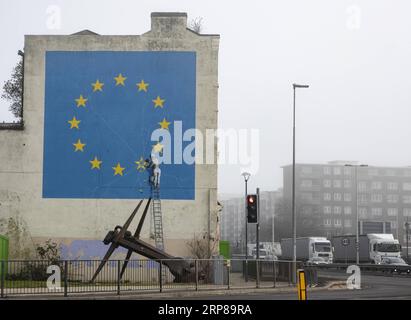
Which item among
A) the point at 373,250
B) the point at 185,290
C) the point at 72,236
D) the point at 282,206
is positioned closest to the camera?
the point at 185,290

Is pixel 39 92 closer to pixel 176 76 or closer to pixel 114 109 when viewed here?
pixel 114 109

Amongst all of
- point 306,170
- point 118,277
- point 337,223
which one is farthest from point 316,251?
point 306,170

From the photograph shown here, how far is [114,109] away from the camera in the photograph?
37.7 meters

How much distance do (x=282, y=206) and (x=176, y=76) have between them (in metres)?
89.1

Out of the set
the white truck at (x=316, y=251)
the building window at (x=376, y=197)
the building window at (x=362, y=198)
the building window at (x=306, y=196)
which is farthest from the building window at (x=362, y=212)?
the white truck at (x=316, y=251)

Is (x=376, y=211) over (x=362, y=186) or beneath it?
beneath

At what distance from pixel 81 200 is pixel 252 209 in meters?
9.34

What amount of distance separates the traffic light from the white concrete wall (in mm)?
3711

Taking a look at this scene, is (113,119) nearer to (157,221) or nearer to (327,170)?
(157,221)

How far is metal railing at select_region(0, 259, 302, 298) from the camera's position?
25391 millimetres

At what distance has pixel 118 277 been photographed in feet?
86.8

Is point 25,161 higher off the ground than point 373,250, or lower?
higher

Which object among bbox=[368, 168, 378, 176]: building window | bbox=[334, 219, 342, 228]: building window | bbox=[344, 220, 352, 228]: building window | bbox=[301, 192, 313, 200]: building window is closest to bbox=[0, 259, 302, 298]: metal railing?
bbox=[301, 192, 313, 200]: building window

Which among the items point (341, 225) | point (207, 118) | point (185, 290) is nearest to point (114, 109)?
point (207, 118)
